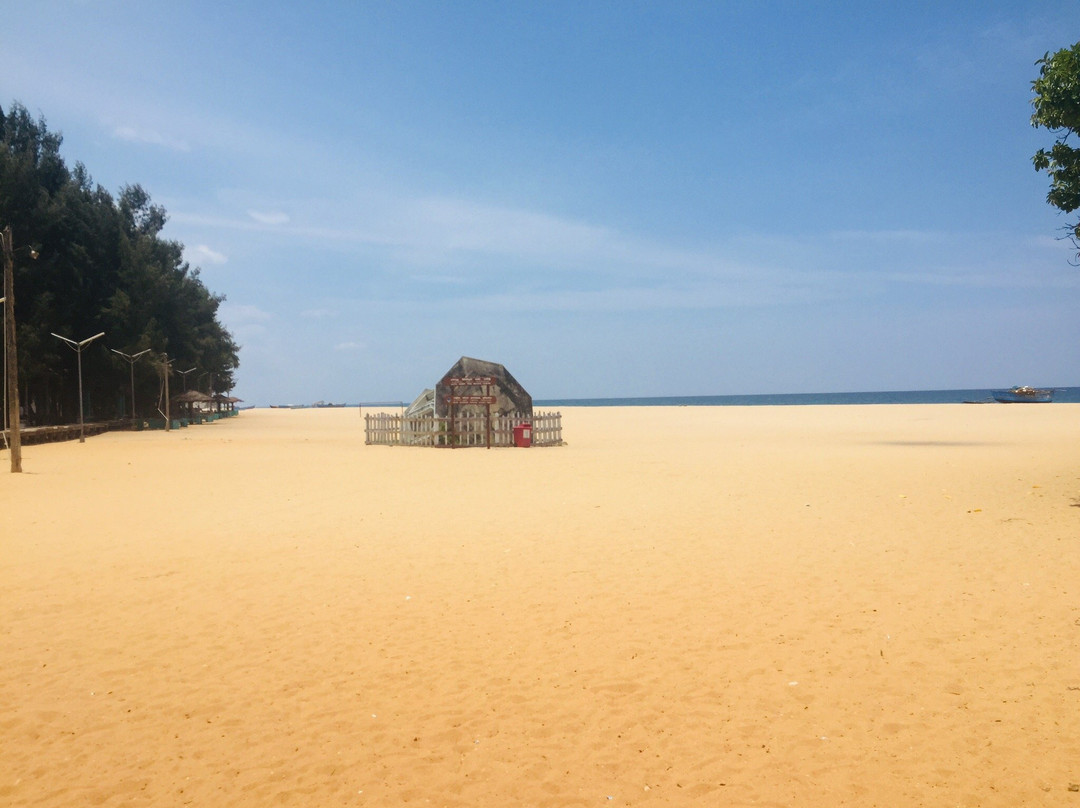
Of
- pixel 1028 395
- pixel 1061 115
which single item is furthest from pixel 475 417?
pixel 1028 395

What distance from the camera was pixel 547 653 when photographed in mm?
6031

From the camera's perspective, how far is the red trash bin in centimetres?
2680

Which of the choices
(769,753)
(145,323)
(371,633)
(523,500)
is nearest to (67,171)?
(145,323)

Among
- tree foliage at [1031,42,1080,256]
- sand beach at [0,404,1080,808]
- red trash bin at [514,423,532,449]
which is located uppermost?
tree foliage at [1031,42,1080,256]

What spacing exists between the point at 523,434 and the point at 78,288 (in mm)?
36372

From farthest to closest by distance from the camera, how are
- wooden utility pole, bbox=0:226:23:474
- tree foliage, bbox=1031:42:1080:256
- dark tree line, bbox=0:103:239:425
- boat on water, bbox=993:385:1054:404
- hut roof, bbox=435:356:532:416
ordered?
boat on water, bbox=993:385:1054:404 → dark tree line, bbox=0:103:239:425 → hut roof, bbox=435:356:532:416 → wooden utility pole, bbox=0:226:23:474 → tree foliage, bbox=1031:42:1080:256

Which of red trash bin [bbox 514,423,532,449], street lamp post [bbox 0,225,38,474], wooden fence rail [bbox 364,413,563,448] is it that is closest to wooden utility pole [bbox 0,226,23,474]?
street lamp post [bbox 0,225,38,474]

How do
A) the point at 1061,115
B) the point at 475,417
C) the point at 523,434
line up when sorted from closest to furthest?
1. the point at 1061,115
2. the point at 523,434
3. the point at 475,417

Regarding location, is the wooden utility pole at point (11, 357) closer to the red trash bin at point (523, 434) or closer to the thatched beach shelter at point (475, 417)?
the thatched beach shelter at point (475, 417)

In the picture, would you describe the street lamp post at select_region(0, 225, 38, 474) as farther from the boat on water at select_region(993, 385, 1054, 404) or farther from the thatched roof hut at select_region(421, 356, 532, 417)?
the boat on water at select_region(993, 385, 1054, 404)

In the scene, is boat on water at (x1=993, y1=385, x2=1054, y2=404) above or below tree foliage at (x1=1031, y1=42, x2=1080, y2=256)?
below

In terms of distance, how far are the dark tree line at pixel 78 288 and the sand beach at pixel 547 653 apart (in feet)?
123

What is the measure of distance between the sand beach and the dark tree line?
123ft

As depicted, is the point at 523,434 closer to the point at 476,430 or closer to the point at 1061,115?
the point at 476,430
